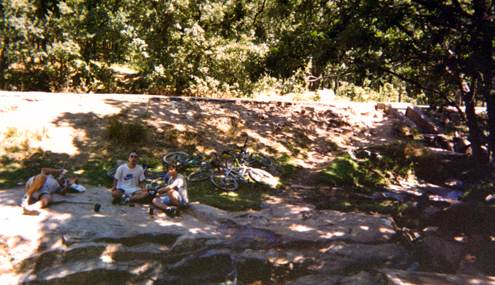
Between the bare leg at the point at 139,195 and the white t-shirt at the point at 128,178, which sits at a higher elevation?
the white t-shirt at the point at 128,178

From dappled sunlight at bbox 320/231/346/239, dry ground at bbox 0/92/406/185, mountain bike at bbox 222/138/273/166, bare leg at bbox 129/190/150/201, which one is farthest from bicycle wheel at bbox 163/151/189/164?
dappled sunlight at bbox 320/231/346/239

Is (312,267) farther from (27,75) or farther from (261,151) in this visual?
(27,75)

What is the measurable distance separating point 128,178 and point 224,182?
2.94 m

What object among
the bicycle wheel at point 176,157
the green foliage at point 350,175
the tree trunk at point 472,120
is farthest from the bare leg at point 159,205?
the tree trunk at point 472,120

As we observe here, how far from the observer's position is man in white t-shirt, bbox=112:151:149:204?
7617mm

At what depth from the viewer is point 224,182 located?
1009cm

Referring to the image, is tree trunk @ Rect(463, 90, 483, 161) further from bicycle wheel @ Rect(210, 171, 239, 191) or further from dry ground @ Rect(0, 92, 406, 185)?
bicycle wheel @ Rect(210, 171, 239, 191)

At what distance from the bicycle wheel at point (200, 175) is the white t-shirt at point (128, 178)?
2.31 meters

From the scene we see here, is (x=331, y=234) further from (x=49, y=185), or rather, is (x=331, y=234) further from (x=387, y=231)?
(x=49, y=185)

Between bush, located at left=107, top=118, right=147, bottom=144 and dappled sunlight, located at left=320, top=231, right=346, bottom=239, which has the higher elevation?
bush, located at left=107, top=118, right=147, bottom=144

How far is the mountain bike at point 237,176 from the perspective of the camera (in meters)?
10.0

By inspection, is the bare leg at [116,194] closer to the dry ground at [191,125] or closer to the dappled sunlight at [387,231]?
the dry ground at [191,125]

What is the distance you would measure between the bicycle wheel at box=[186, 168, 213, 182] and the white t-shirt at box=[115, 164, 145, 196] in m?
2.31

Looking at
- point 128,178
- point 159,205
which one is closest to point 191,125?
point 128,178
